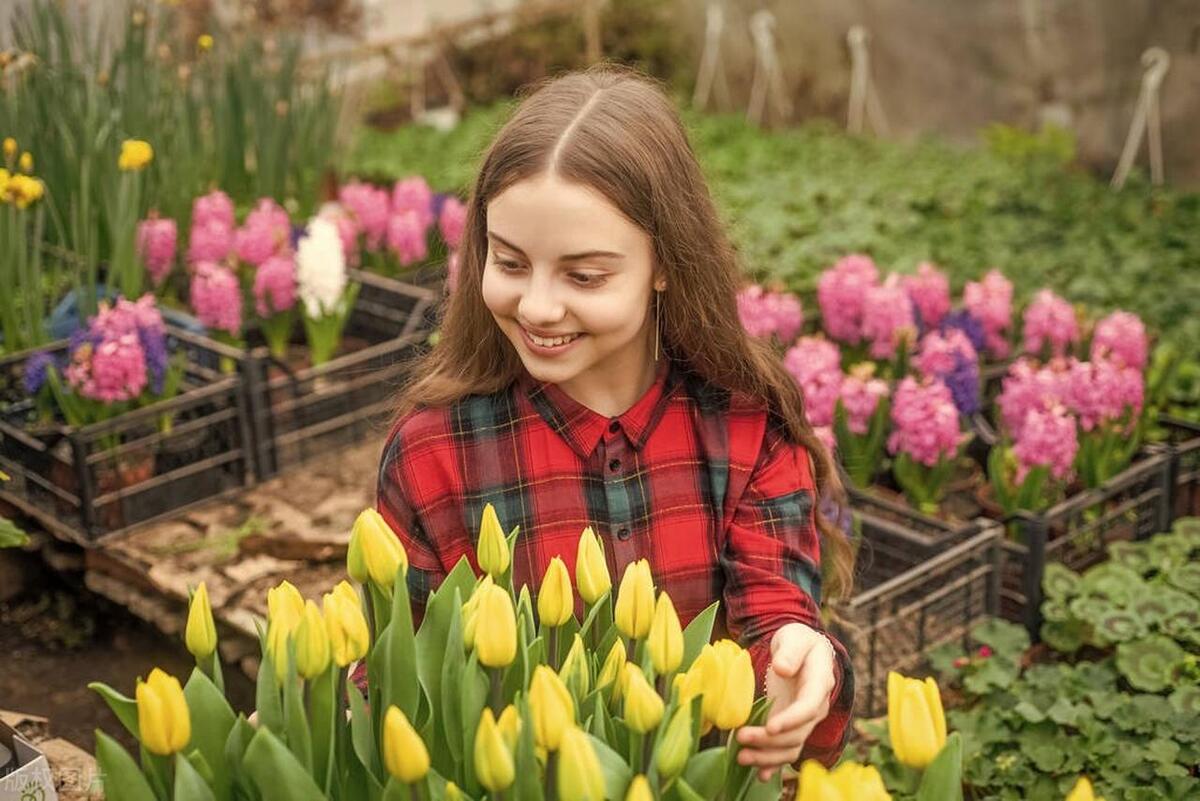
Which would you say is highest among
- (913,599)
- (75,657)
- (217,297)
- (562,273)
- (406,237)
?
(562,273)

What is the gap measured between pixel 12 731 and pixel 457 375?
69 centimetres

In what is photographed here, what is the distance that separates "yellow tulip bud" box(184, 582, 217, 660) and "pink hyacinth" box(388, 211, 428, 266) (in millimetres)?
3576

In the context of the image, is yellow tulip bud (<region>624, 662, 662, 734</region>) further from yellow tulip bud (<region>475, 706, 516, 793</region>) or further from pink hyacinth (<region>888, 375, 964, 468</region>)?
pink hyacinth (<region>888, 375, 964, 468</region>)

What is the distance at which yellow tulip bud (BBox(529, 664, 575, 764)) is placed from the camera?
1.00m

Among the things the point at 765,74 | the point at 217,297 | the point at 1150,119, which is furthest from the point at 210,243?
the point at 765,74

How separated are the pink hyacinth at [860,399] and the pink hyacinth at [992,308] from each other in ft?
2.21

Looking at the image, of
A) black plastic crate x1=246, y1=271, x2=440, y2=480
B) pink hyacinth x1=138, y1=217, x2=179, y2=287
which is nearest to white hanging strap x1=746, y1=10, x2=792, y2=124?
black plastic crate x1=246, y1=271, x2=440, y2=480

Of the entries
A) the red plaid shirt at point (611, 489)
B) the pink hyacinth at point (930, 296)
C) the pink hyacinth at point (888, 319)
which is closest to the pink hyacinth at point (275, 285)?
the pink hyacinth at point (888, 319)

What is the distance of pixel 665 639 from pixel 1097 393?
2.27 metres

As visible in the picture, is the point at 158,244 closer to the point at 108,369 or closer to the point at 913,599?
the point at 108,369

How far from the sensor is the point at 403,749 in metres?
0.99

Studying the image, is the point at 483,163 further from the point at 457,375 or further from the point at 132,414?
the point at 132,414

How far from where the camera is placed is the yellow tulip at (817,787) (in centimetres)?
91

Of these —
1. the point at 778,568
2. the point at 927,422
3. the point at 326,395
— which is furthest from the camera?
the point at 326,395
